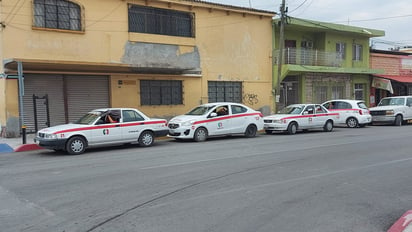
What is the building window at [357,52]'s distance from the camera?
100ft

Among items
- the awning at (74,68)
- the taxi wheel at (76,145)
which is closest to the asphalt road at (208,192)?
the taxi wheel at (76,145)

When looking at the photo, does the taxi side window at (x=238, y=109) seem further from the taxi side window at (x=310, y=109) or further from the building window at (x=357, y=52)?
the building window at (x=357, y=52)

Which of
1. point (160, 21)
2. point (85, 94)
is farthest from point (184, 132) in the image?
point (160, 21)

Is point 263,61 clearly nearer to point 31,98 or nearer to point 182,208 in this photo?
point 31,98

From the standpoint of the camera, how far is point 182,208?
5.84 m

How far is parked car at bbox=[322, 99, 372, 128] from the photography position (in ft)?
72.6

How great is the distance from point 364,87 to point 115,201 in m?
29.5

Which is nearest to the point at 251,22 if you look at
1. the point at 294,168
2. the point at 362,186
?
the point at 294,168

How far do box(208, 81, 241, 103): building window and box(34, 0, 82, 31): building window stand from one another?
8.28m

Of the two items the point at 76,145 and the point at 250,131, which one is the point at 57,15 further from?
the point at 250,131

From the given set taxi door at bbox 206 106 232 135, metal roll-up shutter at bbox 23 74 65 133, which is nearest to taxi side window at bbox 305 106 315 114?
taxi door at bbox 206 106 232 135

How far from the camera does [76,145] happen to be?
12148mm

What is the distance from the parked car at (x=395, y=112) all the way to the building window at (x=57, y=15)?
60.6ft

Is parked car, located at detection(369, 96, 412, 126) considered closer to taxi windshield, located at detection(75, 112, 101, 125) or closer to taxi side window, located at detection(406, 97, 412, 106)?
taxi side window, located at detection(406, 97, 412, 106)
